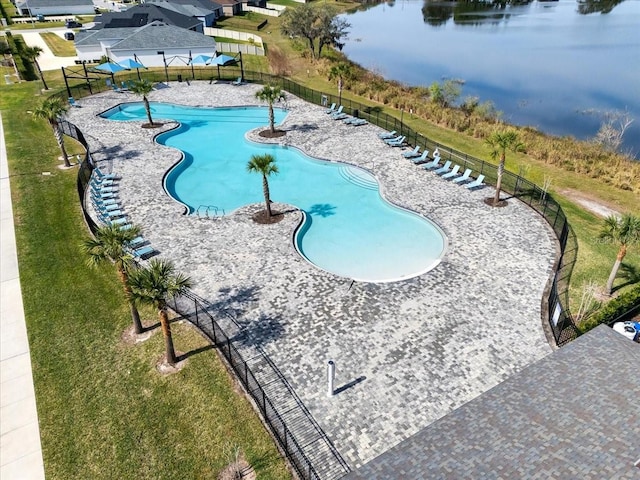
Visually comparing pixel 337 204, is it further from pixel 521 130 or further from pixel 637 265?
pixel 521 130

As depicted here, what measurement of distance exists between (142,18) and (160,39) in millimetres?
11930

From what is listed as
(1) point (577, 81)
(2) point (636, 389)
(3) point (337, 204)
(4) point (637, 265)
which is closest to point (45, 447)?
(2) point (636, 389)

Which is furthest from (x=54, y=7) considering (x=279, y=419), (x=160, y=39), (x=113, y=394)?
(x=279, y=419)

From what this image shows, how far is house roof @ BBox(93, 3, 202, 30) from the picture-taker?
6266cm

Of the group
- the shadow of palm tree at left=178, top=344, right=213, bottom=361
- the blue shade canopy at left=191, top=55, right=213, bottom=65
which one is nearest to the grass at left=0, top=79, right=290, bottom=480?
the shadow of palm tree at left=178, top=344, right=213, bottom=361

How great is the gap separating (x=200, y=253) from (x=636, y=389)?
686 inches

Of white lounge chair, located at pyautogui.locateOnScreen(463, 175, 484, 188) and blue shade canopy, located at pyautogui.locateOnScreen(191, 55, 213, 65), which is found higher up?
blue shade canopy, located at pyautogui.locateOnScreen(191, 55, 213, 65)

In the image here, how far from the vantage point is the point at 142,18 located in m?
64.0

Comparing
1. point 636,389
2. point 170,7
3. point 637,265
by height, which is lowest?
point 637,265

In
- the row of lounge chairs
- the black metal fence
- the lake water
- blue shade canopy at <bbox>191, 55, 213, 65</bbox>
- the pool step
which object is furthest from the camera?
blue shade canopy at <bbox>191, 55, 213, 65</bbox>

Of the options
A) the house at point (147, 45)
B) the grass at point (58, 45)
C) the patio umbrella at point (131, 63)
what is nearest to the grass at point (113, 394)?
the patio umbrella at point (131, 63)

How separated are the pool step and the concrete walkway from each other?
A: 19.8m

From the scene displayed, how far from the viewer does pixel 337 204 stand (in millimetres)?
26922

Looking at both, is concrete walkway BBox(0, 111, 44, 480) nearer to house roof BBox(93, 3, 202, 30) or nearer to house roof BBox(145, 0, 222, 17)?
house roof BBox(93, 3, 202, 30)
